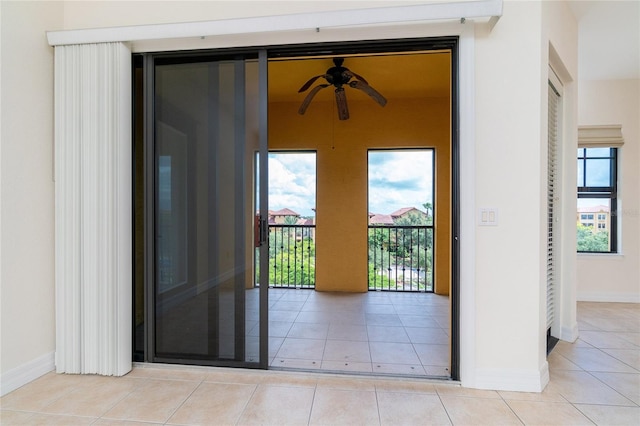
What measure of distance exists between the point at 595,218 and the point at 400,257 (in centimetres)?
260

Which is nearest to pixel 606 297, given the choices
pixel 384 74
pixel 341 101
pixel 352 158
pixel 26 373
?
pixel 352 158

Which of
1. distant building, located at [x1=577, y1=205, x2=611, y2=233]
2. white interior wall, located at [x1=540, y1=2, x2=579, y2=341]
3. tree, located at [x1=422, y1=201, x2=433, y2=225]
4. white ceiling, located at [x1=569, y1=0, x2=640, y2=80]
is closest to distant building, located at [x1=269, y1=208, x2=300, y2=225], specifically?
tree, located at [x1=422, y1=201, x2=433, y2=225]

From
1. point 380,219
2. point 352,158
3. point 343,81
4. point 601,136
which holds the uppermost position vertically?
point 343,81

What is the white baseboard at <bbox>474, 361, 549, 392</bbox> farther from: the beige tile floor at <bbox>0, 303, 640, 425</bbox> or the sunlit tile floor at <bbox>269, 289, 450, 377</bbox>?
the sunlit tile floor at <bbox>269, 289, 450, 377</bbox>

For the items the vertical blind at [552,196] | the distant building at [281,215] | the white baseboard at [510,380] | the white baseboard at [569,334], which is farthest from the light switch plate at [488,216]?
the distant building at [281,215]

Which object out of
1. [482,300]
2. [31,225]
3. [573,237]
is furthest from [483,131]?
[31,225]

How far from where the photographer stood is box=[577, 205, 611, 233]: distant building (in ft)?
12.6

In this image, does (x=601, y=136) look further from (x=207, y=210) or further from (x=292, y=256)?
(x=207, y=210)

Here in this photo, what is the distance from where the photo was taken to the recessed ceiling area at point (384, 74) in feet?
10.5

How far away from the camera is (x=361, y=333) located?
2799 mm

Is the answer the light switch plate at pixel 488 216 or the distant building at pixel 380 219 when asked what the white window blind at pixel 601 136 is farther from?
the light switch plate at pixel 488 216

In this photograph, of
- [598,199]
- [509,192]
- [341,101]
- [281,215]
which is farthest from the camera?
[281,215]

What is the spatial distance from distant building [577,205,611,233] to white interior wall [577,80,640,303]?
0.14 m

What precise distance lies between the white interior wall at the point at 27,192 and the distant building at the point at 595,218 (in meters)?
5.73
